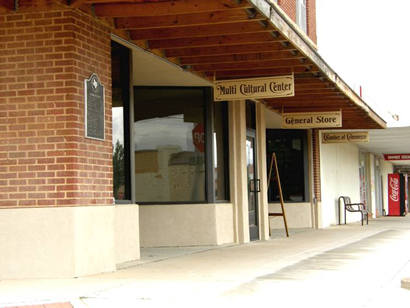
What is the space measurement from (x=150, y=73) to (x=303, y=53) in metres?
2.83

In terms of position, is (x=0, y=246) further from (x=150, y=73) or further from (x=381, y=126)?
(x=381, y=126)

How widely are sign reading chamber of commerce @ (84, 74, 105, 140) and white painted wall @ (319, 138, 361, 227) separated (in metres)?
13.6

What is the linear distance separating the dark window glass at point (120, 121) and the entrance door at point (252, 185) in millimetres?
4530

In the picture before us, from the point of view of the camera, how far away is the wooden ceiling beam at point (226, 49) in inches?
420

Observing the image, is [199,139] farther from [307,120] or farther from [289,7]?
[289,7]

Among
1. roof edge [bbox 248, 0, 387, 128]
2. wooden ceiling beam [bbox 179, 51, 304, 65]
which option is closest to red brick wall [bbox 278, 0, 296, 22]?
roof edge [bbox 248, 0, 387, 128]

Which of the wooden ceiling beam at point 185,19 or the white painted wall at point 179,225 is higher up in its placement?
the wooden ceiling beam at point 185,19

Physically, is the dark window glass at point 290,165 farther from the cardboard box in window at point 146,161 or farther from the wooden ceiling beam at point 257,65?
the wooden ceiling beam at point 257,65

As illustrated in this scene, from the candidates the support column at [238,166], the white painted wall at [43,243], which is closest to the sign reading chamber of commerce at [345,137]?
the support column at [238,166]

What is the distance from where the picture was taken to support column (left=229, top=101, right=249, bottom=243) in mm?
14164

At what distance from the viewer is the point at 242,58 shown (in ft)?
37.3

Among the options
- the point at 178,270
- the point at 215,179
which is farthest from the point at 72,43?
the point at 215,179

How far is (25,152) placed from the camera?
27.8ft

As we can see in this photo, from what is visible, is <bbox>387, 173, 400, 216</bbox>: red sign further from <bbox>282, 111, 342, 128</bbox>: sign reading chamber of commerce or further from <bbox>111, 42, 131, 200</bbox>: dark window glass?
<bbox>111, 42, 131, 200</bbox>: dark window glass
